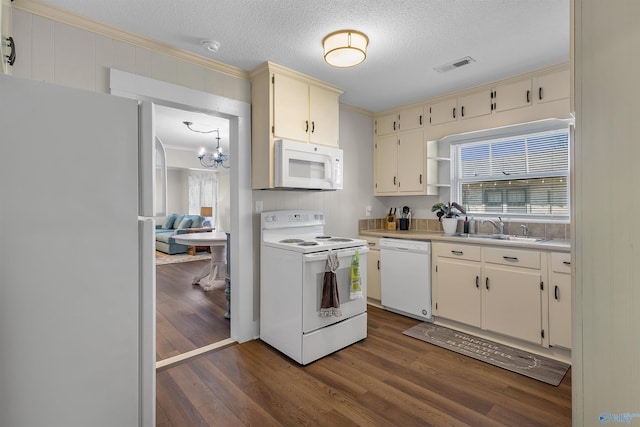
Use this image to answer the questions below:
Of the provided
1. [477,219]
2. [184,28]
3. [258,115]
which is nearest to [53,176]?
[184,28]

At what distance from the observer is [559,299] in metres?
2.41

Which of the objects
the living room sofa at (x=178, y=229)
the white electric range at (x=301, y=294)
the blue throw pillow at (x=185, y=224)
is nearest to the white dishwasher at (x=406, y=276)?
the white electric range at (x=301, y=294)

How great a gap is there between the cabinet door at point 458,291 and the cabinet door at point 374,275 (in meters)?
0.71

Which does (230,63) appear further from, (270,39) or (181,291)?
(181,291)

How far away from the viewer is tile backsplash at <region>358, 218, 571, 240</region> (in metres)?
2.86

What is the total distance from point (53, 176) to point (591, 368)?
1867mm

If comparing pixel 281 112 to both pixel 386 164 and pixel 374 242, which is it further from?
pixel 374 242

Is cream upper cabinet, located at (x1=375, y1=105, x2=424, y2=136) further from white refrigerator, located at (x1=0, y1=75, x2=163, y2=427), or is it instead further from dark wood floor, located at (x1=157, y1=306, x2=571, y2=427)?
white refrigerator, located at (x1=0, y1=75, x2=163, y2=427)

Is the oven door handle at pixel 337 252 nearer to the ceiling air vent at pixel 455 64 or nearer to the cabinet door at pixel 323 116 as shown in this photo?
the cabinet door at pixel 323 116

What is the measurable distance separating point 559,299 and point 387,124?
2.55 metres

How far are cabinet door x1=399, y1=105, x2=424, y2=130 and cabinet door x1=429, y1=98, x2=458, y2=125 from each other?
4.9 inches

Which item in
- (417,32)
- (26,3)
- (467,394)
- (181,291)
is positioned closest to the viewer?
(26,3)

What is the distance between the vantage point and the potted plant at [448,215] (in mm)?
3400

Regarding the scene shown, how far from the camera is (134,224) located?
46.7 inches
